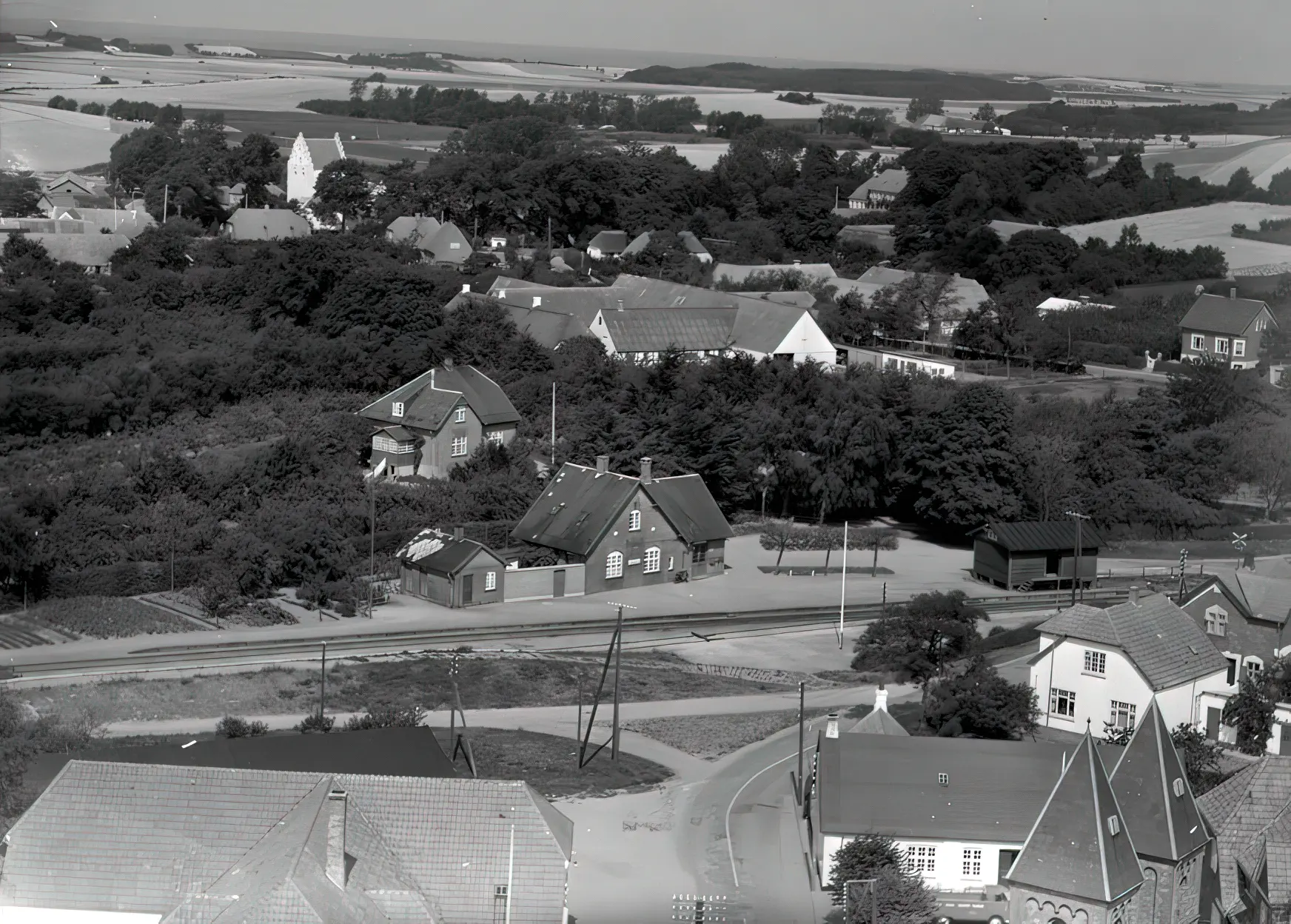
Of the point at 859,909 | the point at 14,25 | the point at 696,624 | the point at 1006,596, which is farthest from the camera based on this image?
the point at 14,25

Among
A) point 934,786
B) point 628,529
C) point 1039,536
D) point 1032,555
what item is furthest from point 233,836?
point 1039,536

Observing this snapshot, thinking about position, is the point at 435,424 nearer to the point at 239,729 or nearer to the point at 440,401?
the point at 440,401

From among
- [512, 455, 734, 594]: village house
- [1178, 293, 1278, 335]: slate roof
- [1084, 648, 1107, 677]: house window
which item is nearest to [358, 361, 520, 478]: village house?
[512, 455, 734, 594]: village house

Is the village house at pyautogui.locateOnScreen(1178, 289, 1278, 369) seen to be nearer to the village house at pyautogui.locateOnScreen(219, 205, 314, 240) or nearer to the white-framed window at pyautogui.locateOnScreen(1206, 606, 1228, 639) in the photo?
the white-framed window at pyautogui.locateOnScreen(1206, 606, 1228, 639)

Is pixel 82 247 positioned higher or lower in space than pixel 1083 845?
higher

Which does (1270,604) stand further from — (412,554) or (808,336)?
(808,336)

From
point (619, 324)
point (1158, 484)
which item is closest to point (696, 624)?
point (1158, 484)
